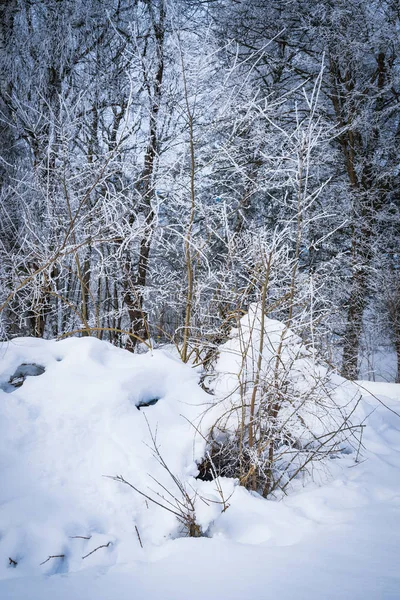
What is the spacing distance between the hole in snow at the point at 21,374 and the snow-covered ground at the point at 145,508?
0.05 feet

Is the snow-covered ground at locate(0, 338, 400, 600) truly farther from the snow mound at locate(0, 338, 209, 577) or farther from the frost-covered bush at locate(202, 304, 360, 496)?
the frost-covered bush at locate(202, 304, 360, 496)

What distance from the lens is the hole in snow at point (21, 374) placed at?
3061mm

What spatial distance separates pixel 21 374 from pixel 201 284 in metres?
1.84

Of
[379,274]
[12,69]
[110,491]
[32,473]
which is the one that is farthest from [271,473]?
[12,69]

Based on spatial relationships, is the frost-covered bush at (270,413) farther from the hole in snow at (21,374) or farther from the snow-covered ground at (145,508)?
the hole in snow at (21,374)

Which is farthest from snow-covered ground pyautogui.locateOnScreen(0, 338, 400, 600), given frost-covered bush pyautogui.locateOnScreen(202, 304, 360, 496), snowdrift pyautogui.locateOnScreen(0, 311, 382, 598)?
frost-covered bush pyautogui.locateOnScreen(202, 304, 360, 496)

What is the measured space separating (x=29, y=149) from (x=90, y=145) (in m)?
1.87

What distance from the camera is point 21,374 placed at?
126 inches

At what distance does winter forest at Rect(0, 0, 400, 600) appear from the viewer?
231 cm

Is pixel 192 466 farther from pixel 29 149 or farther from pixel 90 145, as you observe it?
pixel 29 149

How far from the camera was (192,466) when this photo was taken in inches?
102

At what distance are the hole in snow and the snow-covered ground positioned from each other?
0.01 metres

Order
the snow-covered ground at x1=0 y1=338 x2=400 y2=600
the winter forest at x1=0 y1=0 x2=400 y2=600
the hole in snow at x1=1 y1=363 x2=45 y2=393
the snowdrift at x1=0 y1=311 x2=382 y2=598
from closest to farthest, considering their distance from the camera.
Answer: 1. the snow-covered ground at x1=0 y1=338 x2=400 y2=600
2. the snowdrift at x1=0 y1=311 x2=382 y2=598
3. the winter forest at x1=0 y1=0 x2=400 y2=600
4. the hole in snow at x1=1 y1=363 x2=45 y2=393

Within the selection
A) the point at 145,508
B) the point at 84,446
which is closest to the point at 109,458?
the point at 84,446
